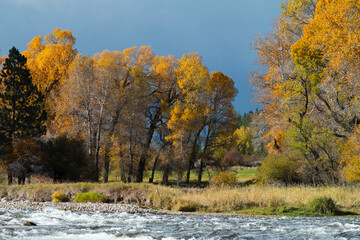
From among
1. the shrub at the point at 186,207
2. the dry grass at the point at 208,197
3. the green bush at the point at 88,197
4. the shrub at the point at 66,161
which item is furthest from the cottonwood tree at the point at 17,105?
the shrub at the point at 186,207

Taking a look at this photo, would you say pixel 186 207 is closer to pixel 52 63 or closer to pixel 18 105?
pixel 18 105

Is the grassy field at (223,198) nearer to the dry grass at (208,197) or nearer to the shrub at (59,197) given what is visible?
the dry grass at (208,197)

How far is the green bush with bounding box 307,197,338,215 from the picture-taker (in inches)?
551

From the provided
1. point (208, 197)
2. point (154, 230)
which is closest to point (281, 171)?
point (208, 197)

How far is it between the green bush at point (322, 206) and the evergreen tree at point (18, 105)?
2227cm

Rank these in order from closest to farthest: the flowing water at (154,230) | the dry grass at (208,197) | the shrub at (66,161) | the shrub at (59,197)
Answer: the flowing water at (154,230) → the dry grass at (208,197) → the shrub at (59,197) → the shrub at (66,161)

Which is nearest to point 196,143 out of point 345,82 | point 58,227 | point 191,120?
point 191,120

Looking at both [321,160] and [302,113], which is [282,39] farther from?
[321,160]

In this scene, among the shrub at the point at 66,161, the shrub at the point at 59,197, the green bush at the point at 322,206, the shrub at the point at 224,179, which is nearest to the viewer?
the green bush at the point at 322,206

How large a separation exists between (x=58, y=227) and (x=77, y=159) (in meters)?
17.5

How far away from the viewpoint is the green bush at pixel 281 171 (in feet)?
85.4

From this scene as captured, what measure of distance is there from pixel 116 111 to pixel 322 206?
68.0ft

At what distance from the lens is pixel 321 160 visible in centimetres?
2469

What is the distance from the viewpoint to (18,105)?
2884 cm
